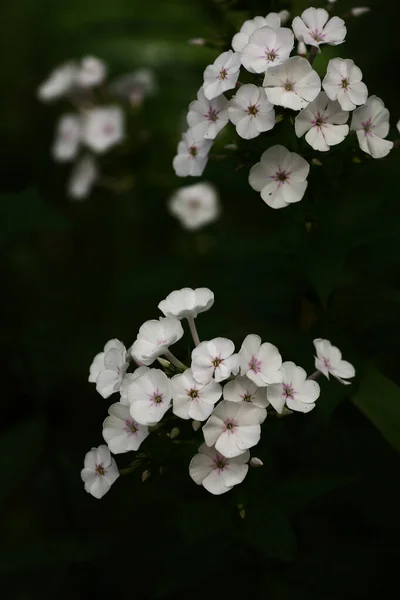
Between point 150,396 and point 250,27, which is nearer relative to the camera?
point 150,396

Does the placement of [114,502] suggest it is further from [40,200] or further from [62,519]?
[40,200]

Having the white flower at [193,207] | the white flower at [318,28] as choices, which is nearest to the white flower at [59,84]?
the white flower at [193,207]

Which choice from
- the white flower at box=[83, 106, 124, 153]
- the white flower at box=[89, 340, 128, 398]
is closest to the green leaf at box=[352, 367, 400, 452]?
the white flower at box=[89, 340, 128, 398]

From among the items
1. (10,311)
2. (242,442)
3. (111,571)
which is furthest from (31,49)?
(242,442)

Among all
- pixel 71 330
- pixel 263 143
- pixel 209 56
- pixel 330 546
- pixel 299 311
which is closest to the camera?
pixel 263 143

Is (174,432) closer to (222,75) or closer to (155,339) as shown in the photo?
(155,339)

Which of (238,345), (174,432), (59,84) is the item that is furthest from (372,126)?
(59,84)

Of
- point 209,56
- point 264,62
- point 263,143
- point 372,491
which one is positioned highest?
point 264,62
